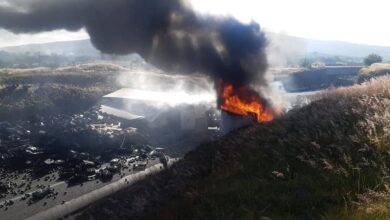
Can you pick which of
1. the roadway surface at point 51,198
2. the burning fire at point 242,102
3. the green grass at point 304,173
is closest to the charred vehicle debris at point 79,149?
the roadway surface at point 51,198

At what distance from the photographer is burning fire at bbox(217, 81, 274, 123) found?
3128 cm

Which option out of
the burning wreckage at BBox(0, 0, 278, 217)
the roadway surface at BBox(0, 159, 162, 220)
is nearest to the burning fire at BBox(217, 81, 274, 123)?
the burning wreckage at BBox(0, 0, 278, 217)

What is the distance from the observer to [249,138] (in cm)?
1606

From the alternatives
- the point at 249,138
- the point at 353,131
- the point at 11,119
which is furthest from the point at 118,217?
the point at 11,119

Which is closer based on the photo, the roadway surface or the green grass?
the green grass

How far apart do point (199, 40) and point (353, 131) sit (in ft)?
77.4

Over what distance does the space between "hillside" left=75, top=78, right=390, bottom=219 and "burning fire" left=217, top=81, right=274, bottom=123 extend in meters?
14.7


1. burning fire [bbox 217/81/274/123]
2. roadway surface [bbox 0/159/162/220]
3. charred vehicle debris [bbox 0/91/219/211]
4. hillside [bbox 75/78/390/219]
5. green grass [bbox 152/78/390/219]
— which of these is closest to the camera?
hillside [bbox 75/78/390/219]

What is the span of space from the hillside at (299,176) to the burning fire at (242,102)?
14.7 m

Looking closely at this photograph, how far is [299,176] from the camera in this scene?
10.4 metres

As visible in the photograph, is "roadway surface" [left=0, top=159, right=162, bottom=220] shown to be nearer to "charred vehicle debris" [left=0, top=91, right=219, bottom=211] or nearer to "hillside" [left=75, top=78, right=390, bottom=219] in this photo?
"charred vehicle debris" [left=0, top=91, right=219, bottom=211]

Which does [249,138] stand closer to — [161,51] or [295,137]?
[295,137]

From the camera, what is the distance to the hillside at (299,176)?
8523 mm

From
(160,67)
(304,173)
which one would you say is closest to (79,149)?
(160,67)
